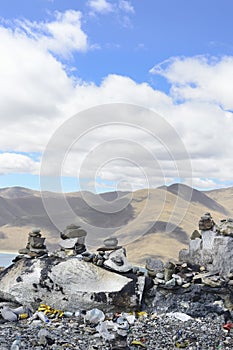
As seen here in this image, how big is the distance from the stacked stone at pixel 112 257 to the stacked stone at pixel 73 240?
Result: 735mm

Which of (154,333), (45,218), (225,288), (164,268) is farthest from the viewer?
(45,218)

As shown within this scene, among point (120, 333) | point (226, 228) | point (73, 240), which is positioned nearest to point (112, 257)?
point (73, 240)

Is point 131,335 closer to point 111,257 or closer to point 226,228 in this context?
point 111,257

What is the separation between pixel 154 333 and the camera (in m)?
11.7

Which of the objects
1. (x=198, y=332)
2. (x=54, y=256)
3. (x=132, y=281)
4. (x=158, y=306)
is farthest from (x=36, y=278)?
(x=198, y=332)

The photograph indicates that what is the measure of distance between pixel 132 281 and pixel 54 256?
2996 mm

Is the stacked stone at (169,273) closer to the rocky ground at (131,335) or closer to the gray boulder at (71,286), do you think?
the gray boulder at (71,286)

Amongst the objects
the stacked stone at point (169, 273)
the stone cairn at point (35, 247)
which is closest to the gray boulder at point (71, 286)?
the stone cairn at point (35, 247)

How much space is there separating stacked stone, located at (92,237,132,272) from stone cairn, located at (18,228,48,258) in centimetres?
213

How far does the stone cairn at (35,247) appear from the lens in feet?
50.9

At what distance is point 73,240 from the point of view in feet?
51.6

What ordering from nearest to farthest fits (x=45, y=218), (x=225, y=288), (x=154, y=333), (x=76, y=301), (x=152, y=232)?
(x=154, y=333), (x=76, y=301), (x=225, y=288), (x=152, y=232), (x=45, y=218)

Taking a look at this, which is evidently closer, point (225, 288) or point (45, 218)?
point (225, 288)

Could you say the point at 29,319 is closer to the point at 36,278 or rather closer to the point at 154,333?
the point at 36,278
